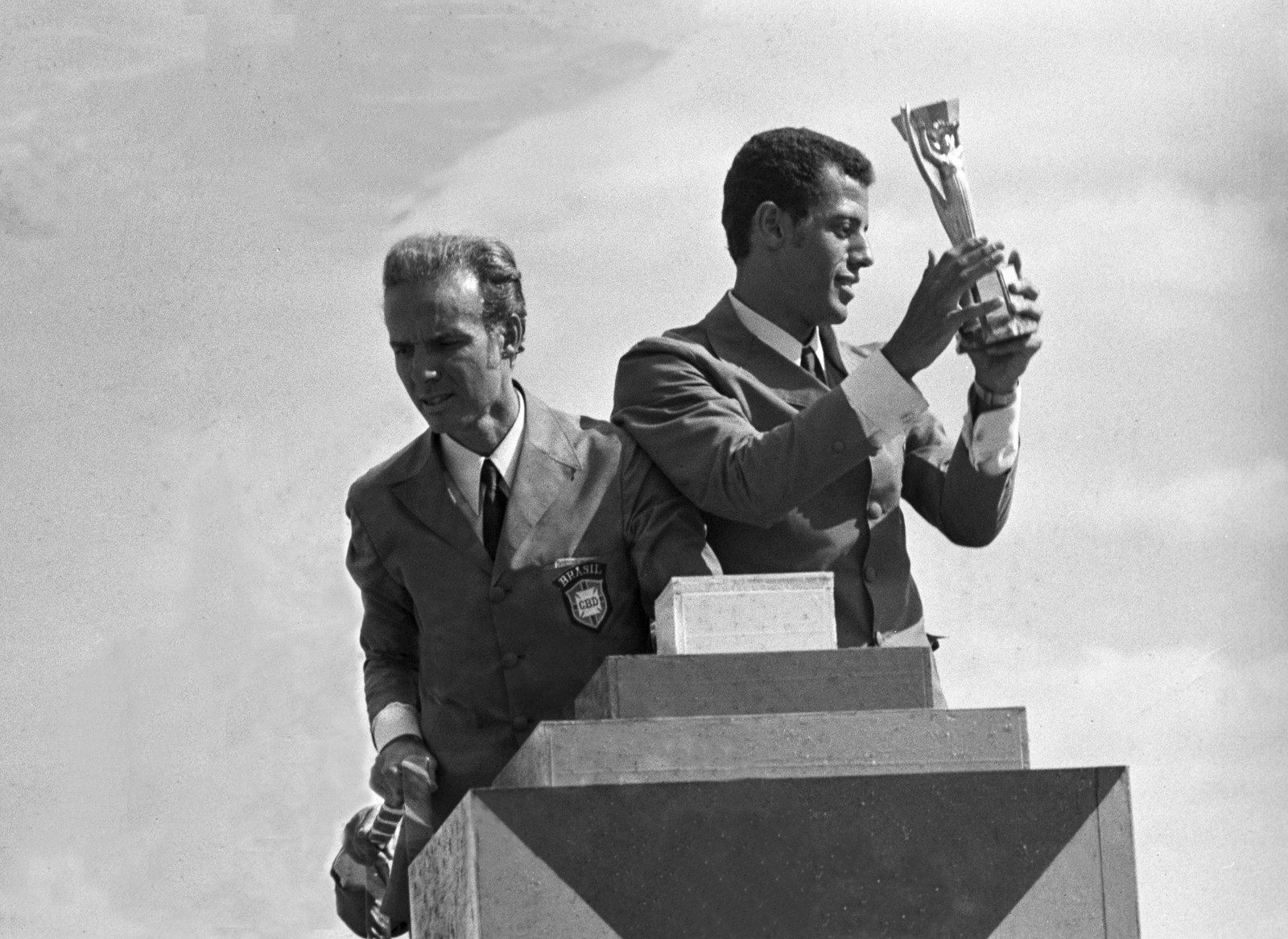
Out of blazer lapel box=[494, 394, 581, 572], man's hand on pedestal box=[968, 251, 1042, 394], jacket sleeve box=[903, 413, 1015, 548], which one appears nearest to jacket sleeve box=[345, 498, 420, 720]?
blazer lapel box=[494, 394, 581, 572]

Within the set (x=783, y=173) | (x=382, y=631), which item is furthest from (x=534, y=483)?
(x=783, y=173)

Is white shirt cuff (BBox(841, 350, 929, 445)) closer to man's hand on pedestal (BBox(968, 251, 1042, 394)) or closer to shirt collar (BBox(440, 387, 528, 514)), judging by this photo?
man's hand on pedestal (BBox(968, 251, 1042, 394))

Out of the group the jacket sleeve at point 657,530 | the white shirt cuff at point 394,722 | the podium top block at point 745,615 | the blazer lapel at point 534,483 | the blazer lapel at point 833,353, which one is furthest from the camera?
the blazer lapel at point 833,353

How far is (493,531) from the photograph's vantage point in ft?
21.4

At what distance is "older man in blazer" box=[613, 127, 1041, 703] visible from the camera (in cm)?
616

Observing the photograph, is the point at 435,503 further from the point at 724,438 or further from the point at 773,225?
the point at 773,225

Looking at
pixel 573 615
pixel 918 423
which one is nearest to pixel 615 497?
pixel 573 615

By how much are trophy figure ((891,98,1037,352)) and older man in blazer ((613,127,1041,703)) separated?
48mm

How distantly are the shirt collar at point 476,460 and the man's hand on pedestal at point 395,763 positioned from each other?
0.69 metres

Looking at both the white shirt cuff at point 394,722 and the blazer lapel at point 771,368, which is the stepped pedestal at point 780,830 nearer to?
the white shirt cuff at point 394,722

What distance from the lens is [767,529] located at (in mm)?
6504

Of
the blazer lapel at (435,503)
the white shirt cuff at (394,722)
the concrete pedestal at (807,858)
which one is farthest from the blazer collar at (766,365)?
the concrete pedestal at (807,858)

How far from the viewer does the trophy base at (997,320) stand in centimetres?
620

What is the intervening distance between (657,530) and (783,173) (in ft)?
3.84
